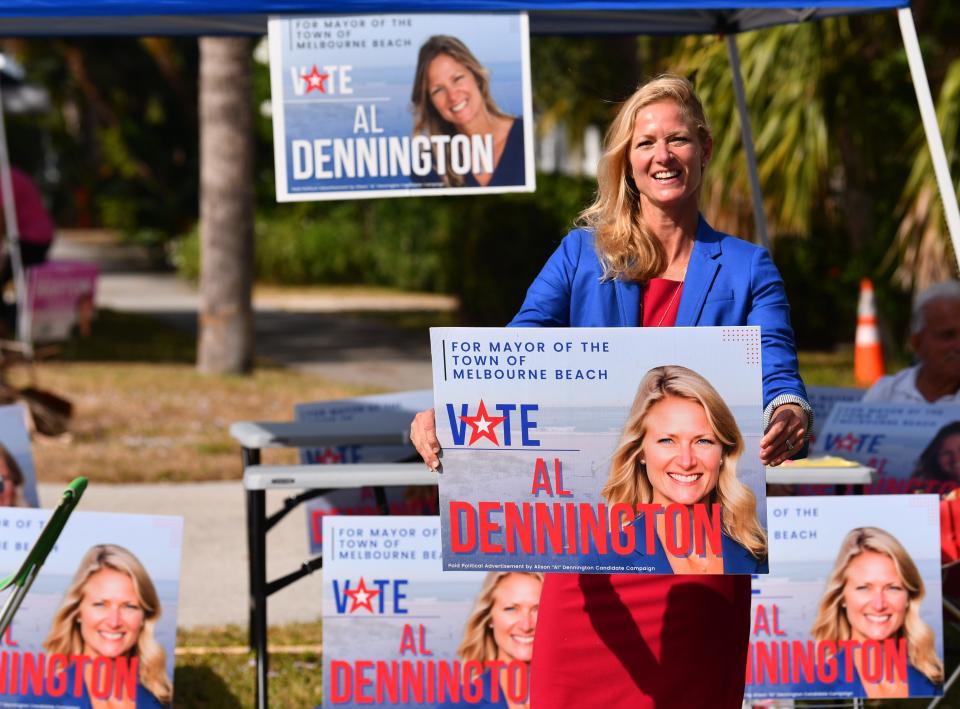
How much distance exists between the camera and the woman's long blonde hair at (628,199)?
3.05 meters

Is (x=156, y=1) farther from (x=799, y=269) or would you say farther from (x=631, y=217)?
(x=799, y=269)

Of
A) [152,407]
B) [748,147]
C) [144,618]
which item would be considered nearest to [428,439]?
[144,618]

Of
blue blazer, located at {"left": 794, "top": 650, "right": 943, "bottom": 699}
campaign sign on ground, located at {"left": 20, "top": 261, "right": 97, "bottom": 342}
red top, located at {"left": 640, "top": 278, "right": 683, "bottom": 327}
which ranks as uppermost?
campaign sign on ground, located at {"left": 20, "top": 261, "right": 97, "bottom": 342}

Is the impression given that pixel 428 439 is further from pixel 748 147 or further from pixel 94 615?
pixel 748 147

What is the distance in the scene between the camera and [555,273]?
313 centimetres

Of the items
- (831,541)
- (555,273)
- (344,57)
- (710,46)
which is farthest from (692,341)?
(710,46)

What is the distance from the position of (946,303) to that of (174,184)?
23.7 metres

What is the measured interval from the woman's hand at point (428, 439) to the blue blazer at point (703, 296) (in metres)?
0.29

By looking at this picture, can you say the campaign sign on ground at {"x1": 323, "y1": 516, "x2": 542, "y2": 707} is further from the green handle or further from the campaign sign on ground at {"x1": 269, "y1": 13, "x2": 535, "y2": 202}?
the green handle

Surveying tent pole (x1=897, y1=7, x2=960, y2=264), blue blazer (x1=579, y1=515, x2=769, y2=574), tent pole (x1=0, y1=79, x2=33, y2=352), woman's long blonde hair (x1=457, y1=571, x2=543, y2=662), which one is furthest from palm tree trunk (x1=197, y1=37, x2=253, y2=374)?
blue blazer (x1=579, y1=515, x2=769, y2=574)

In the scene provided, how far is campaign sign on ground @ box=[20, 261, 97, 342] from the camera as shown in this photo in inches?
470

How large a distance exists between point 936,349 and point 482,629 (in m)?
2.02

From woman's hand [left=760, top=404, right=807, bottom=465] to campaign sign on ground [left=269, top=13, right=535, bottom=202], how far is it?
87.8 inches

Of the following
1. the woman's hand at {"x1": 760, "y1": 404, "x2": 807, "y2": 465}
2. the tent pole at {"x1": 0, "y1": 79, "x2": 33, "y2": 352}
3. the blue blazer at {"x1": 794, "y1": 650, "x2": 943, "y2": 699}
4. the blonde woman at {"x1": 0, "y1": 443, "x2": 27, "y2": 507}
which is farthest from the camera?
the tent pole at {"x1": 0, "y1": 79, "x2": 33, "y2": 352}
